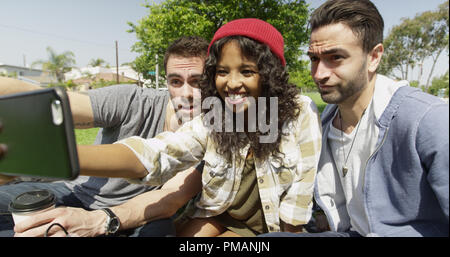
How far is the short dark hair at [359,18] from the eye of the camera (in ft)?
5.29

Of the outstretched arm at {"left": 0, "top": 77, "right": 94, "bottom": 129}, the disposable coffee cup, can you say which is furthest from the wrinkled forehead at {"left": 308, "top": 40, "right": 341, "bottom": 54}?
the disposable coffee cup

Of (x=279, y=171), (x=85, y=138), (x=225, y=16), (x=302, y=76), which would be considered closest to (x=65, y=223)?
(x=279, y=171)

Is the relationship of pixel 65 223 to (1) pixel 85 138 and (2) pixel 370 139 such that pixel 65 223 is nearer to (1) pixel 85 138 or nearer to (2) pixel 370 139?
(2) pixel 370 139

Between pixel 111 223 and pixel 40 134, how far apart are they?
0.97m

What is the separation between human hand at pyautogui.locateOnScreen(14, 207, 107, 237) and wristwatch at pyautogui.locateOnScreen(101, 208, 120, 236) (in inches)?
0.9

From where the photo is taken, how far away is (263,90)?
6.00 ft

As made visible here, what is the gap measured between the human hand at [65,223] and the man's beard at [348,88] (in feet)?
5.40

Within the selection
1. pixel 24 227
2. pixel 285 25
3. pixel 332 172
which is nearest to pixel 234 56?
pixel 332 172

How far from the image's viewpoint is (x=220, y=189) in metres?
1.84

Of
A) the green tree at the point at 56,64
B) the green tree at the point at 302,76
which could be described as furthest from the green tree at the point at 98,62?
the green tree at the point at 302,76

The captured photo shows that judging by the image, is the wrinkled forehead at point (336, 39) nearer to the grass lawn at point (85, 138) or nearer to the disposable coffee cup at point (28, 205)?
the disposable coffee cup at point (28, 205)

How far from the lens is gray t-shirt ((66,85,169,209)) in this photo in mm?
2059
